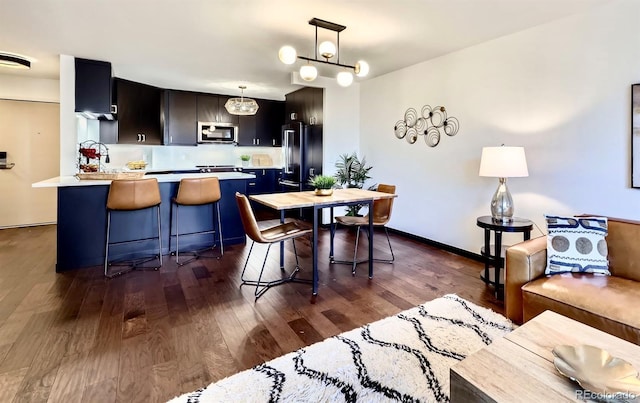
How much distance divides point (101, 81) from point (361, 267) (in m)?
4.10

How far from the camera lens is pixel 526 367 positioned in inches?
44.5

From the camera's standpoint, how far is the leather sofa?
1634 millimetres

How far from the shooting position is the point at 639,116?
8.17 ft

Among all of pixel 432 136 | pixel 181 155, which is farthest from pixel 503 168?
pixel 181 155

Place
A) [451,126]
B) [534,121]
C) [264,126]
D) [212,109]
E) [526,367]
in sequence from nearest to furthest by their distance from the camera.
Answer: [526,367] < [534,121] < [451,126] < [212,109] < [264,126]

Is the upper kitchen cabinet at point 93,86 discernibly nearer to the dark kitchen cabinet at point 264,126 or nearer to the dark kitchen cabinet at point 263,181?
the dark kitchen cabinet at point 264,126

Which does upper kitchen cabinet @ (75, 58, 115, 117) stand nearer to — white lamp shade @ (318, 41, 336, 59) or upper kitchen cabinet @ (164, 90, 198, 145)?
upper kitchen cabinet @ (164, 90, 198, 145)

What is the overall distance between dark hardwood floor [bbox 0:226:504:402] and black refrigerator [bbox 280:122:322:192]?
7.33 ft

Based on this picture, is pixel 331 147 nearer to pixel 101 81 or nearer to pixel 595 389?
pixel 101 81

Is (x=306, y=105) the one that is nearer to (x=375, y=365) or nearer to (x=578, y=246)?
(x=578, y=246)

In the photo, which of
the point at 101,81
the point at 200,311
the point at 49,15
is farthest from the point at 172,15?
the point at 200,311

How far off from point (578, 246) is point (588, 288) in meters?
0.36

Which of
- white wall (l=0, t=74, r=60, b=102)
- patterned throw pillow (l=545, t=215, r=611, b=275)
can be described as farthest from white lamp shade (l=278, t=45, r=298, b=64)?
white wall (l=0, t=74, r=60, b=102)

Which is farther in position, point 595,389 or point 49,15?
point 49,15
